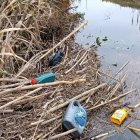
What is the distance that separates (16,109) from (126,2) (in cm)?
747

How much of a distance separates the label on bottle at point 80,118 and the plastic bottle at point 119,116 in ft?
1.45

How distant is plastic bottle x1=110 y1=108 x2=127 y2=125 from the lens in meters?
2.55

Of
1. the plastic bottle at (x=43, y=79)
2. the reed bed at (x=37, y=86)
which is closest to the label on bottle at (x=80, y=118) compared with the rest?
the reed bed at (x=37, y=86)

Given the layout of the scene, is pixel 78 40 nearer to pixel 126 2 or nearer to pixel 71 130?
pixel 71 130

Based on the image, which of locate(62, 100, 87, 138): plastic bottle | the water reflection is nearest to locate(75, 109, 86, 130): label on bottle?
locate(62, 100, 87, 138): plastic bottle

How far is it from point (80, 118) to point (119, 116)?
1.88 feet

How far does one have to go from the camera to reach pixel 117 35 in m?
5.19

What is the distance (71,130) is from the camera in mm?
2180

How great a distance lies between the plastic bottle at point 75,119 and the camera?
2.25m

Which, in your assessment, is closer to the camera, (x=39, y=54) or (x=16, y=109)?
(x=16, y=109)

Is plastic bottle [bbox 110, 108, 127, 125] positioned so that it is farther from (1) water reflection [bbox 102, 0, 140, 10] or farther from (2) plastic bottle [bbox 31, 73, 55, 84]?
(1) water reflection [bbox 102, 0, 140, 10]

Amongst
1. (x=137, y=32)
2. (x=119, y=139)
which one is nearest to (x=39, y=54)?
(x=119, y=139)

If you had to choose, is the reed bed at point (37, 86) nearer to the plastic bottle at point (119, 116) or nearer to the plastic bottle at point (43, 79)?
the plastic bottle at point (43, 79)

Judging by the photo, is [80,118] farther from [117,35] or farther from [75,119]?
[117,35]
